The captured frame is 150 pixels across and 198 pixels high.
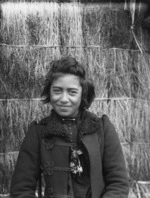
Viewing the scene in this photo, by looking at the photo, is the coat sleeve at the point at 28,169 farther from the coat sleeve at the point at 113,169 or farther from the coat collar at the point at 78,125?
the coat sleeve at the point at 113,169

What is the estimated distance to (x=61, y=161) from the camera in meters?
1.86

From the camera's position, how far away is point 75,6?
9.43 ft

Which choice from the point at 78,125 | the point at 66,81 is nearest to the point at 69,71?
the point at 66,81

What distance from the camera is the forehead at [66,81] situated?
1.89 meters

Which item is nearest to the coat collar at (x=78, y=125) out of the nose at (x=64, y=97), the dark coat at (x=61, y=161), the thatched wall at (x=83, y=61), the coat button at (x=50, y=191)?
the dark coat at (x=61, y=161)

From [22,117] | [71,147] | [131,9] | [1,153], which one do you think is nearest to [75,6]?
[131,9]

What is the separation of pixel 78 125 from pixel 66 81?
0.73 feet

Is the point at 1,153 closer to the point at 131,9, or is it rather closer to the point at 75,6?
the point at 75,6

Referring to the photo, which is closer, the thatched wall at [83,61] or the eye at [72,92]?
the eye at [72,92]

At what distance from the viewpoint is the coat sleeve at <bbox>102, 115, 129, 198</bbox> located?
188 cm

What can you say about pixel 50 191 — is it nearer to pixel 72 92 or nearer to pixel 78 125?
pixel 78 125

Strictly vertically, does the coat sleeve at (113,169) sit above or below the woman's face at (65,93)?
below

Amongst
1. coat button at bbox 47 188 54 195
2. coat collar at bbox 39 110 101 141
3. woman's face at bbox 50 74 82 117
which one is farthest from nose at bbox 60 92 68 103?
coat button at bbox 47 188 54 195

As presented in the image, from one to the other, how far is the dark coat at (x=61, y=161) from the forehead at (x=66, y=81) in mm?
174
